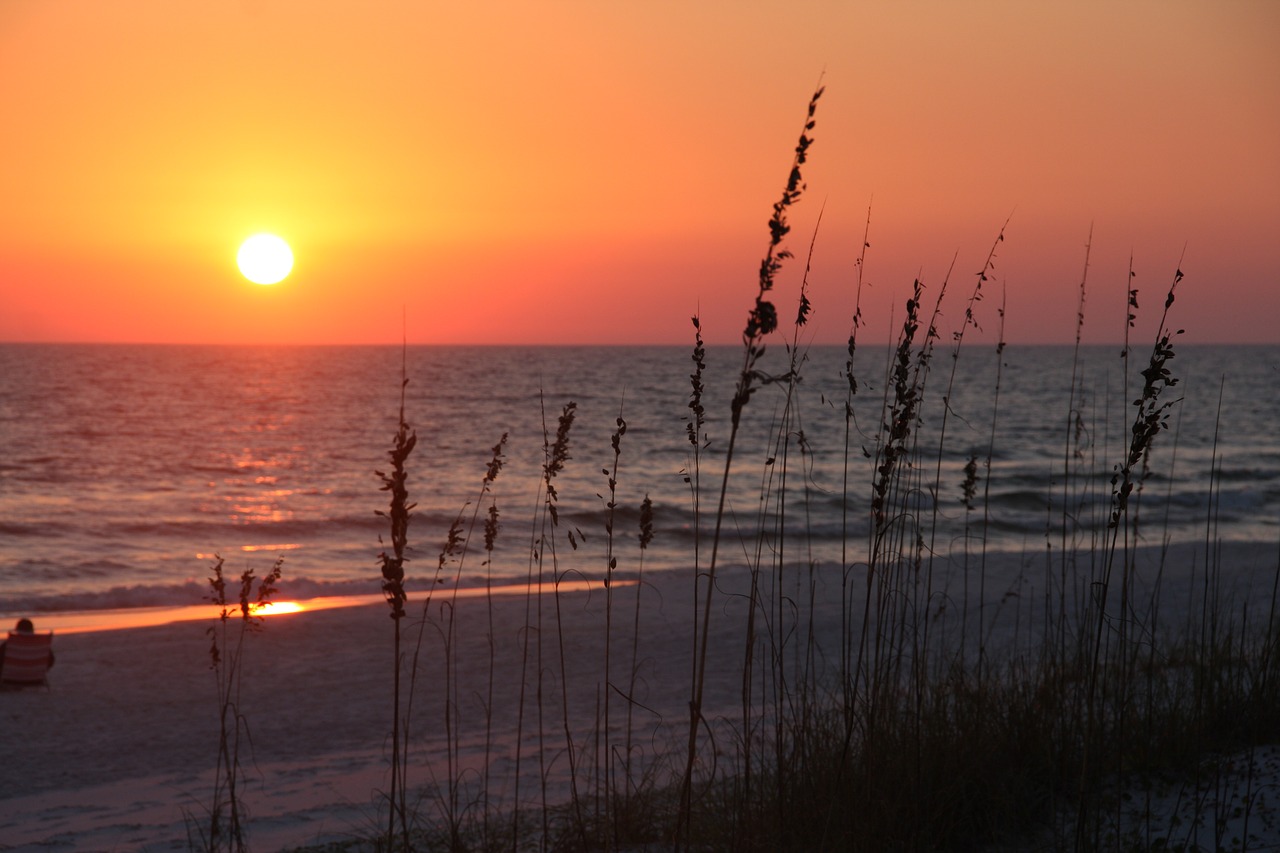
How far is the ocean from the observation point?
10859 millimetres

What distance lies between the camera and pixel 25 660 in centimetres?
895

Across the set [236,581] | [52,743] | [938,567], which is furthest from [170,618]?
[938,567]

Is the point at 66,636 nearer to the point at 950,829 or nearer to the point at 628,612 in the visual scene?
the point at 628,612

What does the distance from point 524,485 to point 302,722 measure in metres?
16.9

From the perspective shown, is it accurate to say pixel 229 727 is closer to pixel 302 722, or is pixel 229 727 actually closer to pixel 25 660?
pixel 302 722

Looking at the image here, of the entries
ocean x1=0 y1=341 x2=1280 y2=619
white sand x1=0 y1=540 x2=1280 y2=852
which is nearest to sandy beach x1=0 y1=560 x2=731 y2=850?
white sand x1=0 y1=540 x2=1280 y2=852

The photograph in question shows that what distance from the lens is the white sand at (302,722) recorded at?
5.77 m

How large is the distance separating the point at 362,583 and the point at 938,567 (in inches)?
343

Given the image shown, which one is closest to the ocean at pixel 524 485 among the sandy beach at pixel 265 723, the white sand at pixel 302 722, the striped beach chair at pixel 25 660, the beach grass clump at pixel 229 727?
the beach grass clump at pixel 229 727

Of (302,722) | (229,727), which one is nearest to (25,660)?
(229,727)

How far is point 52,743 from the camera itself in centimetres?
780

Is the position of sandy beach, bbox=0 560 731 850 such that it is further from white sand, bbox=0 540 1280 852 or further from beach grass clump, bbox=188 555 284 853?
beach grass clump, bbox=188 555 284 853

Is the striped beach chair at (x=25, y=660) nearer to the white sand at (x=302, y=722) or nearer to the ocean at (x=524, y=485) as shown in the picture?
the white sand at (x=302, y=722)

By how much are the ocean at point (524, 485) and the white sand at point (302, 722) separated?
3.63 ft
